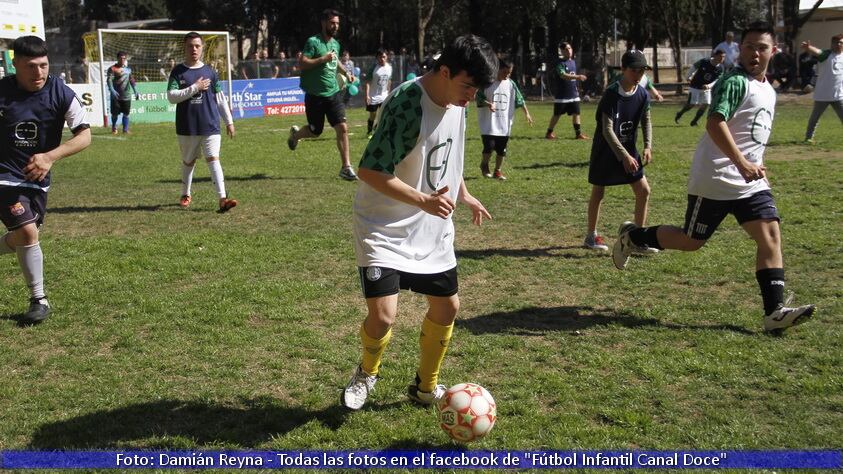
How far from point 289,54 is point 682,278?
57321 mm

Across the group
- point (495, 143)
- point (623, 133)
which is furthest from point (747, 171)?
point (495, 143)

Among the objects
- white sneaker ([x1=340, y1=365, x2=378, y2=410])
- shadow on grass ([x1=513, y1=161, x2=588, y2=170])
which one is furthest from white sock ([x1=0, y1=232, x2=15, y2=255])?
shadow on grass ([x1=513, y1=161, x2=588, y2=170])

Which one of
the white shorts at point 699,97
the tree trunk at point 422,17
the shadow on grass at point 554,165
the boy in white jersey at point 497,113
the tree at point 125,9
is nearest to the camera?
the boy in white jersey at point 497,113

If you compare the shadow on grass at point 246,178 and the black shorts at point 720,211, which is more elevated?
the black shorts at point 720,211

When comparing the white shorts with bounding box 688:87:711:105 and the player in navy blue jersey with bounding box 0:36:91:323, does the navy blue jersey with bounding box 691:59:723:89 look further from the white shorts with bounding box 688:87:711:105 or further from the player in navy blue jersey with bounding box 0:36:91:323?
the player in navy blue jersey with bounding box 0:36:91:323

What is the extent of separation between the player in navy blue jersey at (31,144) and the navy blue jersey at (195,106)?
382cm

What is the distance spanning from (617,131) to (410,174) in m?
4.34

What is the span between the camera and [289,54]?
6138cm

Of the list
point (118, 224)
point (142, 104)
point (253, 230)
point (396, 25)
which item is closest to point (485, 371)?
point (253, 230)

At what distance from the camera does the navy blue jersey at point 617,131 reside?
25.7 ft

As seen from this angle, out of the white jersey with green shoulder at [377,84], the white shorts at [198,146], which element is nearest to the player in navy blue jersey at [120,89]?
the white jersey with green shoulder at [377,84]

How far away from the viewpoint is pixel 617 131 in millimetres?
7859

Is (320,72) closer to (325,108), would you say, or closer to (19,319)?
(325,108)

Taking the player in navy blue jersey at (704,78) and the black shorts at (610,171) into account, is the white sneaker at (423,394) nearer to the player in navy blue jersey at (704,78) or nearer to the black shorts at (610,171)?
the black shorts at (610,171)
